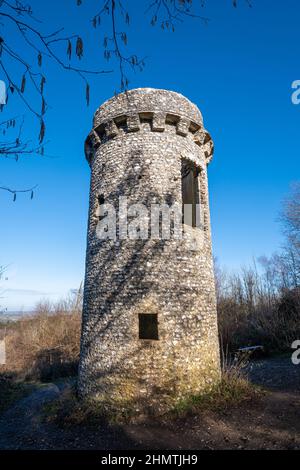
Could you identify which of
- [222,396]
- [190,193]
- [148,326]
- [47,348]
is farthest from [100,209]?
[47,348]

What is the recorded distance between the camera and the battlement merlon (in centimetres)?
770

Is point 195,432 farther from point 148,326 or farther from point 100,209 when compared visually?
point 100,209

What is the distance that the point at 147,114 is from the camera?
7.66 m

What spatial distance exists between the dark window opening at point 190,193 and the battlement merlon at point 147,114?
91cm

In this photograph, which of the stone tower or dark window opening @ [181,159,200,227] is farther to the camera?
dark window opening @ [181,159,200,227]

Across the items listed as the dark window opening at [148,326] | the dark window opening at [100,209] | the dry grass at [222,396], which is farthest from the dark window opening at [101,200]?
the dry grass at [222,396]

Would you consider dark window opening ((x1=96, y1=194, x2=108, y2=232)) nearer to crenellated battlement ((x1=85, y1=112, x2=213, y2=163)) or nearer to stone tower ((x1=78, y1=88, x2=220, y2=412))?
stone tower ((x1=78, y1=88, x2=220, y2=412))

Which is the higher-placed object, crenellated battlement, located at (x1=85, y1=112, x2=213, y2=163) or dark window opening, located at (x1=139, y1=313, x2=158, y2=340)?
crenellated battlement, located at (x1=85, y1=112, x2=213, y2=163)

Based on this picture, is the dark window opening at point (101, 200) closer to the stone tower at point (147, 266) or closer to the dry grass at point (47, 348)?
the stone tower at point (147, 266)

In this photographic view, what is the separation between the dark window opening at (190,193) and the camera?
25.8ft

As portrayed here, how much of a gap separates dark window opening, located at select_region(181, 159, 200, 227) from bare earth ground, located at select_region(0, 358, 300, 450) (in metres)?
4.72

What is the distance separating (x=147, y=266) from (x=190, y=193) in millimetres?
2832

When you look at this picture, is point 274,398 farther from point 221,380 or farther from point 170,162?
point 170,162

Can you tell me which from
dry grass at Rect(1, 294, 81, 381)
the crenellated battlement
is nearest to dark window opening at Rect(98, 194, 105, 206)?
the crenellated battlement
